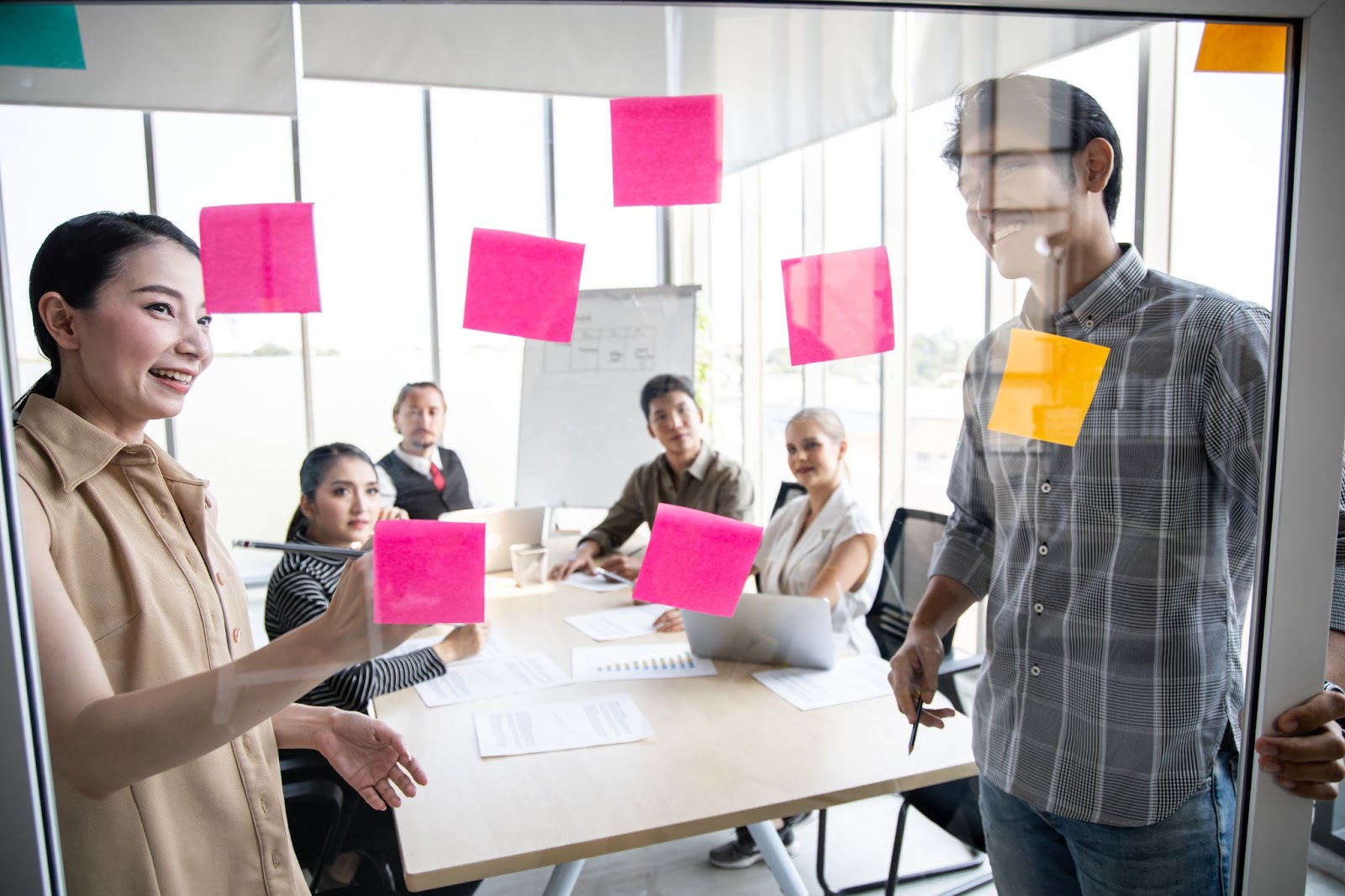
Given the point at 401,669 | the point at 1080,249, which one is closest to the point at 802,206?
the point at 1080,249

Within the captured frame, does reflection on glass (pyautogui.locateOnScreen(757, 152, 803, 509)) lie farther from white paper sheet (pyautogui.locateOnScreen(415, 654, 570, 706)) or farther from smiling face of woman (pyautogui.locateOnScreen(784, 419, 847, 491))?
white paper sheet (pyautogui.locateOnScreen(415, 654, 570, 706))

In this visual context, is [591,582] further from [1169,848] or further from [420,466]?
[1169,848]

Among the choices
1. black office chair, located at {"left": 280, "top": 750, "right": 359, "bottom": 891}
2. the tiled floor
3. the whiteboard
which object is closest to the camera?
black office chair, located at {"left": 280, "top": 750, "right": 359, "bottom": 891}

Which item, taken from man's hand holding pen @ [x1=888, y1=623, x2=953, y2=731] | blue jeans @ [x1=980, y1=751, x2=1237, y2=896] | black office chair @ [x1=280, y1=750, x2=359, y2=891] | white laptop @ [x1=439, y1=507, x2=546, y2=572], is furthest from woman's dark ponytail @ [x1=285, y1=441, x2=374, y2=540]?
blue jeans @ [x1=980, y1=751, x2=1237, y2=896]

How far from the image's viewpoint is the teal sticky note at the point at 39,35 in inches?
22.3

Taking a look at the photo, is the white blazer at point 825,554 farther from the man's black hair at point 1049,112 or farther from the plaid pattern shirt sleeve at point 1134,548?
the man's black hair at point 1049,112

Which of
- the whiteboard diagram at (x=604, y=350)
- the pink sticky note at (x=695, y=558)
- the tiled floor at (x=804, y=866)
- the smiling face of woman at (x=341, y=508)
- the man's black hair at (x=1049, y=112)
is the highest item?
the man's black hair at (x=1049, y=112)

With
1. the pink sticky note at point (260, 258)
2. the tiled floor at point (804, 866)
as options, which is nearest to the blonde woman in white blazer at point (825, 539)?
the tiled floor at point (804, 866)

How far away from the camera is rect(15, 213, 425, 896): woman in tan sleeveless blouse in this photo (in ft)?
1.96

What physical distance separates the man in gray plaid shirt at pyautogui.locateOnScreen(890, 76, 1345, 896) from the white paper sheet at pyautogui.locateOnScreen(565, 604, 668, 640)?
49cm

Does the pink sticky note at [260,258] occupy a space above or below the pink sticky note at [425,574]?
above

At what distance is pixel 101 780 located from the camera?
616 mm

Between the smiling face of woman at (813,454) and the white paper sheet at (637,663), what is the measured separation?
312 mm

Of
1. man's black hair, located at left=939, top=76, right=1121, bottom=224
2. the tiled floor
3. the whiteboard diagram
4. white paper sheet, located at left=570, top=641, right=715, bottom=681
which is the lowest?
the tiled floor
